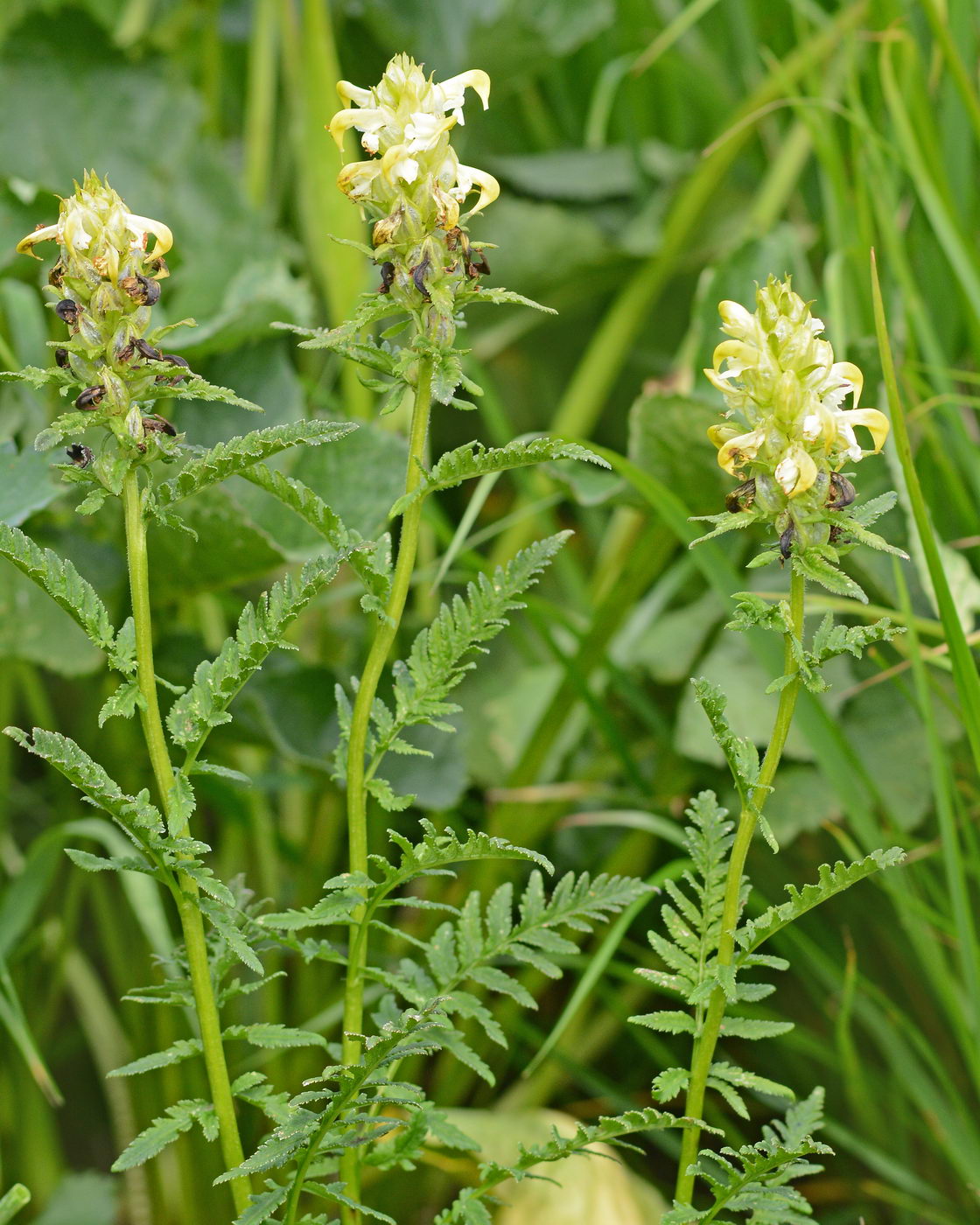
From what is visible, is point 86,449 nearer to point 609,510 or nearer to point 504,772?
point 504,772

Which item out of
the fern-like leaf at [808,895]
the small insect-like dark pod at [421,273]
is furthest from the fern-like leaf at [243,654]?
the fern-like leaf at [808,895]

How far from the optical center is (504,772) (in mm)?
1156

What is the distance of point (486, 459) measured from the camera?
49 centimetres

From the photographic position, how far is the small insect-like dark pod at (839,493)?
0.49 m

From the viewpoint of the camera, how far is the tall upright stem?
0.52 m

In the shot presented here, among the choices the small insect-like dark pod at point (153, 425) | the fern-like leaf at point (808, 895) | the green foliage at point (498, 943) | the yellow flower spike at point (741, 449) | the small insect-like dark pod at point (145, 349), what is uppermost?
the small insect-like dark pod at point (145, 349)

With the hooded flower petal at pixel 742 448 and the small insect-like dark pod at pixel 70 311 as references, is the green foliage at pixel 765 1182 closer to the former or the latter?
the hooded flower petal at pixel 742 448

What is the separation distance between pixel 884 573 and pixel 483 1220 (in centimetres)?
64

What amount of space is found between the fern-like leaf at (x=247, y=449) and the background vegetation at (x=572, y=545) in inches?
12.9

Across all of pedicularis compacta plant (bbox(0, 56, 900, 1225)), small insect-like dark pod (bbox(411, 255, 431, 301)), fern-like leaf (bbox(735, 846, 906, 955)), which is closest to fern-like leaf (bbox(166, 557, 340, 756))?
pedicularis compacta plant (bbox(0, 56, 900, 1225))

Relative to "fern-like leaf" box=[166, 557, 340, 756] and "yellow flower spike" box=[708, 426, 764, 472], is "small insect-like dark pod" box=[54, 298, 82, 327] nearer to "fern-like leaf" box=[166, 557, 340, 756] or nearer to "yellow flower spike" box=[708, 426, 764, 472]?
Answer: "fern-like leaf" box=[166, 557, 340, 756]

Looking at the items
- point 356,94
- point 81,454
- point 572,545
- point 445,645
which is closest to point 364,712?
point 445,645

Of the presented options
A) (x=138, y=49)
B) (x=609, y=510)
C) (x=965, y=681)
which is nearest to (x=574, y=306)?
(x=609, y=510)

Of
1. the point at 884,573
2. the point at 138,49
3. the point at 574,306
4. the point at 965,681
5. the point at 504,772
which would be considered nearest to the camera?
the point at 965,681
